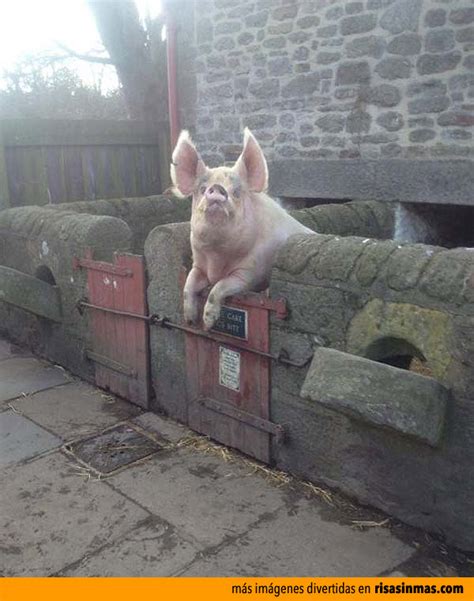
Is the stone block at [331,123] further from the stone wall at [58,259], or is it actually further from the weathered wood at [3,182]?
the weathered wood at [3,182]

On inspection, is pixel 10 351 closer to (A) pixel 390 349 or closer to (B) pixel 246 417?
(B) pixel 246 417

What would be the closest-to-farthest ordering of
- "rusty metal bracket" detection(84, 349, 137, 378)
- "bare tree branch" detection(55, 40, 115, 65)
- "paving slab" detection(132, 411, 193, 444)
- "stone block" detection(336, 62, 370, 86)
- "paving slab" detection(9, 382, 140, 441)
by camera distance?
"paving slab" detection(132, 411, 193, 444)
"paving slab" detection(9, 382, 140, 441)
"rusty metal bracket" detection(84, 349, 137, 378)
"stone block" detection(336, 62, 370, 86)
"bare tree branch" detection(55, 40, 115, 65)

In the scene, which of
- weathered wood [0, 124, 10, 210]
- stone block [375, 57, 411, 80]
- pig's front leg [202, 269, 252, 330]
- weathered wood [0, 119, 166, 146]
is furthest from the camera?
weathered wood [0, 119, 166, 146]

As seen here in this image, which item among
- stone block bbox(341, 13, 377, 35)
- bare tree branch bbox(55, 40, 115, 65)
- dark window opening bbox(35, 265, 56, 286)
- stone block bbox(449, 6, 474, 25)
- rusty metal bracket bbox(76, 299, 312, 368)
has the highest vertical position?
bare tree branch bbox(55, 40, 115, 65)

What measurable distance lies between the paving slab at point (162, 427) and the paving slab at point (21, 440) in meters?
0.65

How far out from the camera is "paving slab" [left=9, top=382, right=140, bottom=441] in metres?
4.70

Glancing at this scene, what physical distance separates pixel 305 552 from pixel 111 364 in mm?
2624

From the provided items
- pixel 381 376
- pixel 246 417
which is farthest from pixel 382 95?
pixel 381 376

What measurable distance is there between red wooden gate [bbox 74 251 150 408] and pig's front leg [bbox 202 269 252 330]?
3.37 ft

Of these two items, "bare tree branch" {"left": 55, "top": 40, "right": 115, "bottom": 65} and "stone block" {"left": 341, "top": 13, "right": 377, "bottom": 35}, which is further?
"bare tree branch" {"left": 55, "top": 40, "right": 115, "bottom": 65}

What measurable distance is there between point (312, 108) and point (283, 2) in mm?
1211

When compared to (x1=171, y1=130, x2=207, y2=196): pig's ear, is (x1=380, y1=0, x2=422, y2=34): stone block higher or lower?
higher

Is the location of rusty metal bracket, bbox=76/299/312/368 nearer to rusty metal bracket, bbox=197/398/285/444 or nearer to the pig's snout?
rusty metal bracket, bbox=197/398/285/444

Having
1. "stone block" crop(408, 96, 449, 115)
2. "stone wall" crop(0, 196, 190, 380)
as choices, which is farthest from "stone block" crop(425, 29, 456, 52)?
"stone wall" crop(0, 196, 190, 380)
